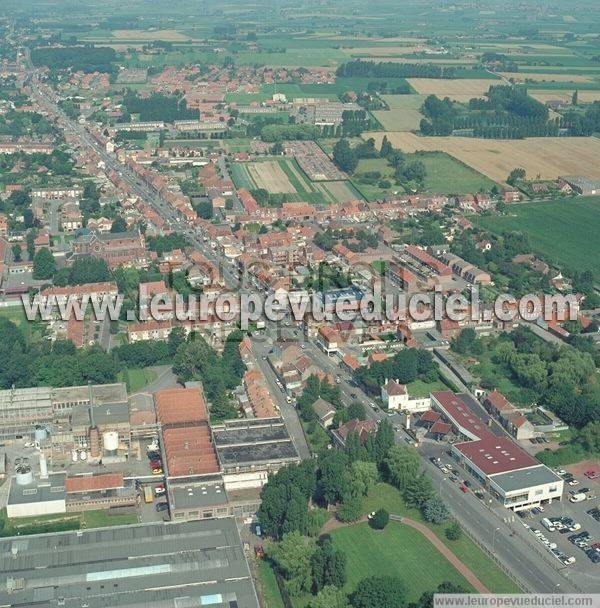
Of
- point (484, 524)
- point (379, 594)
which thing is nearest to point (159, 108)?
point (484, 524)

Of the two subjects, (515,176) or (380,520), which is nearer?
(380,520)

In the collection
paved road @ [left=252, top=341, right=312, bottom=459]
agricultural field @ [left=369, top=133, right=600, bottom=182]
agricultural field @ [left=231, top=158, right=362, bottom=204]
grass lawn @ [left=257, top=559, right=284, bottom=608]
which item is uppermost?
grass lawn @ [left=257, top=559, right=284, bottom=608]

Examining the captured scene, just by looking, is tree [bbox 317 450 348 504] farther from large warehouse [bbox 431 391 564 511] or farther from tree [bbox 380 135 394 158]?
tree [bbox 380 135 394 158]

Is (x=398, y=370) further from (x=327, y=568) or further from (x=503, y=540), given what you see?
(x=327, y=568)

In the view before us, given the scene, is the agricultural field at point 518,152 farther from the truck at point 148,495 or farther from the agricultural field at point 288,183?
the truck at point 148,495

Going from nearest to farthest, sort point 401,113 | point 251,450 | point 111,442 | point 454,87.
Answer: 1. point 251,450
2. point 111,442
3. point 401,113
4. point 454,87

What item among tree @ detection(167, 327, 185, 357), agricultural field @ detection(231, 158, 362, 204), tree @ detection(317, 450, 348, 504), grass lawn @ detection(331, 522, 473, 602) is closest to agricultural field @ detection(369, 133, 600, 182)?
agricultural field @ detection(231, 158, 362, 204)

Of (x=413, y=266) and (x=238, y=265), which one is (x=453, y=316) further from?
(x=238, y=265)
